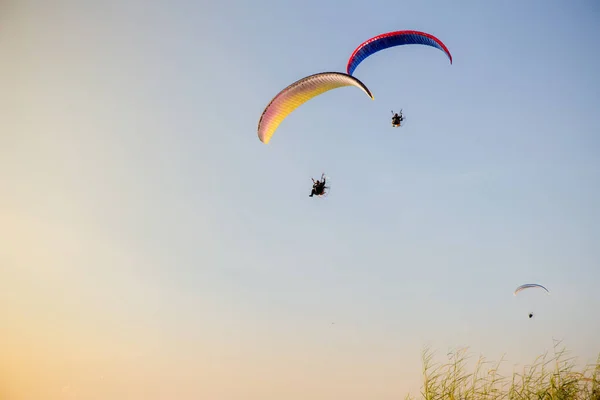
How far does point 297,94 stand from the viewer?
19.3m

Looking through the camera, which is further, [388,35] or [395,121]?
[395,121]

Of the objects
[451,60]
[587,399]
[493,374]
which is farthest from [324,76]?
[587,399]

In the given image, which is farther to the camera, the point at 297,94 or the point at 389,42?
the point at 389,42

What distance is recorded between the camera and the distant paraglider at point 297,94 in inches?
715

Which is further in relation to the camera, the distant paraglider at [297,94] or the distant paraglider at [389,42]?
the distant paraglider at [389,42]

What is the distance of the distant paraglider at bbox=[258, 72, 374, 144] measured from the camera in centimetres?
1816

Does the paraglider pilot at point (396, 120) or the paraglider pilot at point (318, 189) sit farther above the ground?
the paraglider pilot at point (396, 120)

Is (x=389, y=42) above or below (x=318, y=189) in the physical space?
above

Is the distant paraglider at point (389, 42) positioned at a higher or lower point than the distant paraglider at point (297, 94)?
higher

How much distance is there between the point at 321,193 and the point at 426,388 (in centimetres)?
1266

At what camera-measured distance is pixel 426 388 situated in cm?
925

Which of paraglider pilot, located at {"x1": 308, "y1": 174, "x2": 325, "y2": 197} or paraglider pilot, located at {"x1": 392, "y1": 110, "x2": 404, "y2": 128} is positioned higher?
paraglider pilot, located at {"x1": 392, "y1": 110, "x2": 404, "y2": 128}

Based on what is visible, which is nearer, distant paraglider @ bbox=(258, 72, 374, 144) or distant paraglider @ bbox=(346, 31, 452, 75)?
distant paraglider @ bbox=(258, 72, 374, 144)

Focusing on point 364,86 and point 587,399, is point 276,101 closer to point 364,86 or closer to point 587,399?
point 364,86
